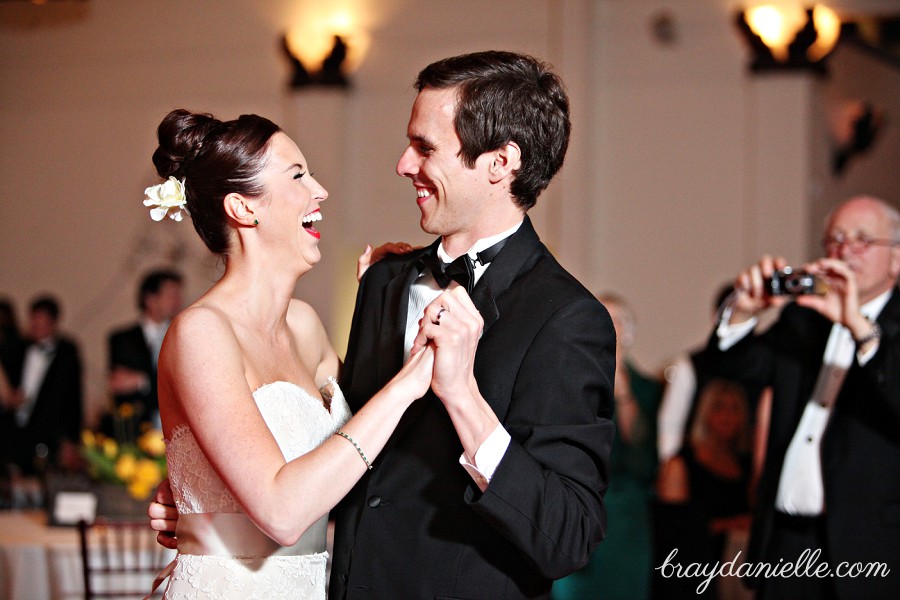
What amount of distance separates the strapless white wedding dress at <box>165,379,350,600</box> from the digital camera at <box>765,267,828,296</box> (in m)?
1.78

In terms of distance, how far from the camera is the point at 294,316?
8.40 feet

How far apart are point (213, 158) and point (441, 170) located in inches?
Answer: 20.6

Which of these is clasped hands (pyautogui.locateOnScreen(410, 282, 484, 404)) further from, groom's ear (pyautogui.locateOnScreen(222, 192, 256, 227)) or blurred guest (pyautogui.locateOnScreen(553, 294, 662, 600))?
blurred guest (pyautogui.locateOnScreen(553, 294, 662, 600))

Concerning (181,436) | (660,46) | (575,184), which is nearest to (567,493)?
(181,436)

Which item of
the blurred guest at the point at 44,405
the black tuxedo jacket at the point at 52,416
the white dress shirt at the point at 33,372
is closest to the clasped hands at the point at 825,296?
the blurred guest at the point at 44,405

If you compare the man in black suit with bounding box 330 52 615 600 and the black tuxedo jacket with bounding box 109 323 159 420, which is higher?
the man in black suit with bounding box 330 52 615 600

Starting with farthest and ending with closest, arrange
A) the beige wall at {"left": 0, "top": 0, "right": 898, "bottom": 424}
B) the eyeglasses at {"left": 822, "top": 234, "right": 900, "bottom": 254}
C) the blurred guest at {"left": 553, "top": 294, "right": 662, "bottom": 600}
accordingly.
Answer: the beige wall at {"left": 0, "top": 0, "right": 898, "bottom": 424} → the blurred guest at {"left": 553, "top": 294, "right": 662, "bottom": 600} → the eyeglasses at {"left": 822, "top": 234, "right": 900, "bottom": 254}

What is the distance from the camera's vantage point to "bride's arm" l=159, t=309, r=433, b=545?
185 cm

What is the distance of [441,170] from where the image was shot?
2.09m

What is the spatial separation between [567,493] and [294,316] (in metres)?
0.99

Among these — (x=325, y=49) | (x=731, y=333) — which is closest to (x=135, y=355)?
(x=325, y=49)

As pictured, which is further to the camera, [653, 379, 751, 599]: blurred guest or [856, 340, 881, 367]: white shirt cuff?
[653, 379, 751, 599]: blurred guest

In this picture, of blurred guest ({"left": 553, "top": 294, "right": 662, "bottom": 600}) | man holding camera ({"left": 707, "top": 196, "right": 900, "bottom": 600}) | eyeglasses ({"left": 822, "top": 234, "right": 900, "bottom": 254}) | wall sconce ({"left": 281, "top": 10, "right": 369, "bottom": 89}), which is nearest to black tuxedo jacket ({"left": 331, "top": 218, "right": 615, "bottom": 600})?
man holding camera ({"left": 707, "top": 196, "right": 900, "bottom": 600})

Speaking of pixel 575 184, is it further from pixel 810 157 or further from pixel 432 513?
pixel 432 513
